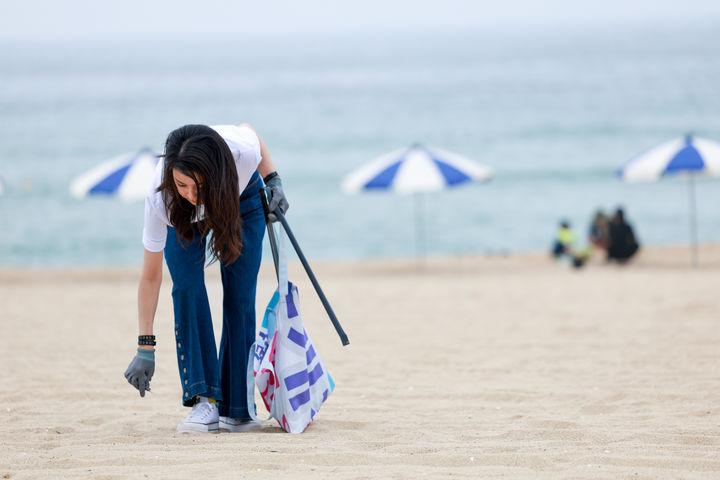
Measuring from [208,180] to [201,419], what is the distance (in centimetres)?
92

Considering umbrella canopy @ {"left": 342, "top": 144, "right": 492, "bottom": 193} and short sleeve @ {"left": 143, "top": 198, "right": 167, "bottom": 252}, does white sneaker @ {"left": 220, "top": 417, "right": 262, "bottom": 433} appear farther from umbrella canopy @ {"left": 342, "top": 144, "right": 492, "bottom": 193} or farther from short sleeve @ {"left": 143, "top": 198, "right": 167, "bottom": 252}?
umbrella canopy @ {"left": 342, "top": 144, "right": 492, "bottom": 193}

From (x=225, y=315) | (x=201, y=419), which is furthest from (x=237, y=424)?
(x=225, y=315)

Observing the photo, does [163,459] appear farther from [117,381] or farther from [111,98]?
[111,98]

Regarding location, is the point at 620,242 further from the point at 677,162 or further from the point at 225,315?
the point at 225,315

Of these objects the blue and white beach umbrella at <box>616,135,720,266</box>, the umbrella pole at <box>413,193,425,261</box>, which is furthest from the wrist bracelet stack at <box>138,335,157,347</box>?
the umbrella pole at <box>413,193,425,261</box>

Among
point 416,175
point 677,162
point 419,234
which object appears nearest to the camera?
point 677,162

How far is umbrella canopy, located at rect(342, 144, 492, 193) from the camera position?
12.9 metres

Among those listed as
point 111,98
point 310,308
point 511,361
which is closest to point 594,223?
point 310,308

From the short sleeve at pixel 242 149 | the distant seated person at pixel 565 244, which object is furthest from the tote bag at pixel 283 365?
the distant seated person at pixel 565 244

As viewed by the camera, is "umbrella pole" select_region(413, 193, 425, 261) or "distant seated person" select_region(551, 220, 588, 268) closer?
"distant seated person" select_region(551, 220, 588, 268)

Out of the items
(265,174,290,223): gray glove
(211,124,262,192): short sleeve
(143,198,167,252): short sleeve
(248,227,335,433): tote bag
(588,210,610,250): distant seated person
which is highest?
(211,124,262,192): short sleeve

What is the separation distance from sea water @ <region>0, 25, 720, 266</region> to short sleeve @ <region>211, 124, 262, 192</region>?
12.4 metres

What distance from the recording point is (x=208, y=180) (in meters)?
3.71

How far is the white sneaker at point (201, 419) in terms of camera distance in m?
4.04
